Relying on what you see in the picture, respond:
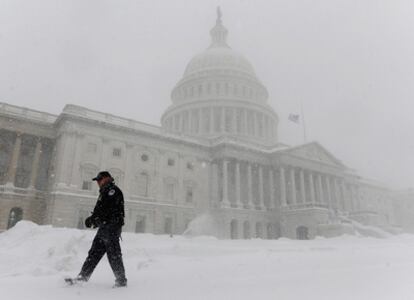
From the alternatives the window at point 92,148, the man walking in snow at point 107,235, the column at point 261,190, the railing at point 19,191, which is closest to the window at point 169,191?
the window at point 92,148

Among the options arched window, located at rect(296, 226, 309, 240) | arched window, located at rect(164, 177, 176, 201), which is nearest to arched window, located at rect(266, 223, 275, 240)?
arched window, located at rect(296, 226, 309, 240)

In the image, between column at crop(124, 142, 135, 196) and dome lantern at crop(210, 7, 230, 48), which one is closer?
column at crop(124, 142, 135, 196)

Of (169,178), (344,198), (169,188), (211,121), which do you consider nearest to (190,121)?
(211,121)

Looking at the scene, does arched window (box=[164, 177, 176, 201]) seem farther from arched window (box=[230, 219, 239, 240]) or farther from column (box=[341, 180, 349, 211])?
column (box=[341, 180, 349, 211])

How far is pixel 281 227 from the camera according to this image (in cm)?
4531

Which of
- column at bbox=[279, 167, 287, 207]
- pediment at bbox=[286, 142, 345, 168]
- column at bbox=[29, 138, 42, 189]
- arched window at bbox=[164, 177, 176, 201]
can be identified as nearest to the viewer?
column at bbox=[29, 138, 42, 189]

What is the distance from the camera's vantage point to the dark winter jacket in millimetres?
5582

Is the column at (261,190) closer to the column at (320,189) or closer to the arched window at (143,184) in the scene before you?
the column at (320,189)

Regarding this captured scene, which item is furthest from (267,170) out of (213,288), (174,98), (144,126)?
(213,288)

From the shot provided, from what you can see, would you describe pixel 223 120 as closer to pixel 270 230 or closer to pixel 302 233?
pixel 270 230

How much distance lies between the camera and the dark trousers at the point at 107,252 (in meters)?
5.46

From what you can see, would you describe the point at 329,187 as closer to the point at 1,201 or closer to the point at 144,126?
the point at 144,126

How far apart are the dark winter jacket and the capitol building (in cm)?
2965

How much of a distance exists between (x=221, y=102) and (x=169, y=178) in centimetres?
2683
